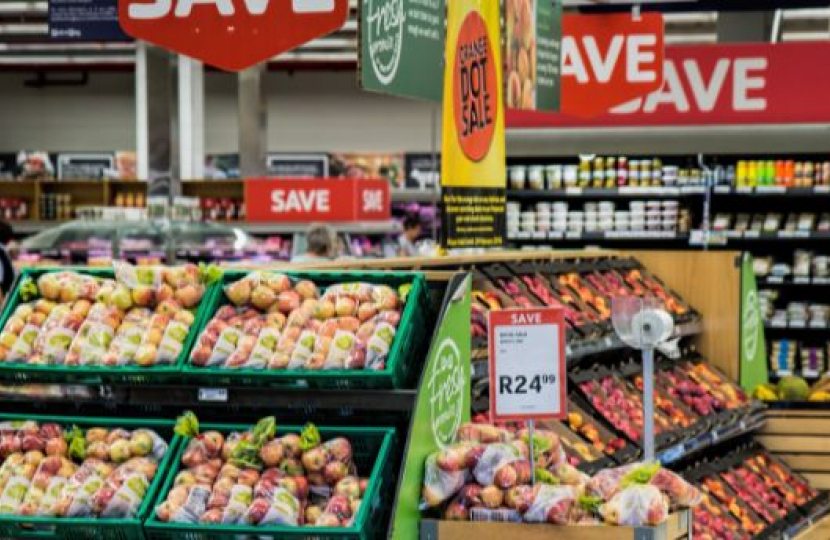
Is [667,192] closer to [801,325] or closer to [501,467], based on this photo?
[801,325]

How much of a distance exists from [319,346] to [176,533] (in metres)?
0.62

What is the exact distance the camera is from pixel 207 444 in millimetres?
3910

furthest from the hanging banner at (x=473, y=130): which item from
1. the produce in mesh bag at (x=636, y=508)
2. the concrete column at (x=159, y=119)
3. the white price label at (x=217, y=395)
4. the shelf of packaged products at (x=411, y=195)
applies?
the shelf of packaged products at (x=411, y=195)

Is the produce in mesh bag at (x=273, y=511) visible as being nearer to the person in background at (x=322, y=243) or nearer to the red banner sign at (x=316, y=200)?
the person in background at (x=322, y=243)

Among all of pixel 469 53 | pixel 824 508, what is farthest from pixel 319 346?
pixel 824 508

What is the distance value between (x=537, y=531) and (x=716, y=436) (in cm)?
359

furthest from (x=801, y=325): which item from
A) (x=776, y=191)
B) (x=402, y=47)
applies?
(x=402, y=47)

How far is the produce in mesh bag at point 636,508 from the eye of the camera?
148 inches

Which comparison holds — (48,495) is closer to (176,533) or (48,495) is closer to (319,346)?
(176,533)

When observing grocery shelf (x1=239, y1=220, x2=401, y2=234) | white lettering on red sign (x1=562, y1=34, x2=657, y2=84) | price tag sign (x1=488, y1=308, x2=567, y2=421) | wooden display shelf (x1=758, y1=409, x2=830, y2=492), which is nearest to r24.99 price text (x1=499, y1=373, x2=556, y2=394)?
price tag sign (x1=488, y1=308, x2=567, y2=421)

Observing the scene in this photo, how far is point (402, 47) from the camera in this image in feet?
15.7

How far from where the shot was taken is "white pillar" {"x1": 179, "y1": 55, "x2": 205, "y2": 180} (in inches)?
723

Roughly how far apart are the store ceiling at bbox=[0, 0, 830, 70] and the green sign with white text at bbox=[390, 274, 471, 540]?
40.3ft

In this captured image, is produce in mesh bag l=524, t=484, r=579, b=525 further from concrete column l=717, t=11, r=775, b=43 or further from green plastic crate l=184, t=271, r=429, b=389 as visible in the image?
concrete column l=717, t=11, r=775, b=43
